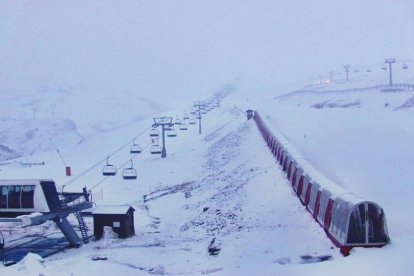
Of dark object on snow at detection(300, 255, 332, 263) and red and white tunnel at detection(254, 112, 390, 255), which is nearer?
red and white tunnel at detection(254, 112, 390, 255)

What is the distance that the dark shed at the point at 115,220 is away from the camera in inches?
1232

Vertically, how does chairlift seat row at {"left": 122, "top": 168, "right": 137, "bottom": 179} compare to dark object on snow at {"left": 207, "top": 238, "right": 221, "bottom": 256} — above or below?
above

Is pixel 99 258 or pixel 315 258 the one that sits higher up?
pixel 315 258

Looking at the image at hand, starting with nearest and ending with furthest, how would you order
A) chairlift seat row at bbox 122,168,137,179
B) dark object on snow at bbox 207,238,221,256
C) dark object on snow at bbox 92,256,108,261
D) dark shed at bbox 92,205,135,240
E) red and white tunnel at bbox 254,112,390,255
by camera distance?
red and white tunnel at bbox 254,112,390,255 < dark object on snow at bbox 207,238,221,256 < dark object on snow at bbox 92,256,108,261 < dark shed at bbox 92,205,135,240 < chairlift seat row at bbox 122,168,137,179

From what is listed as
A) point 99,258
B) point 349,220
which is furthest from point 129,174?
point 349,220

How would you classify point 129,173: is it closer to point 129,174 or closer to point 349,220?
point 129,174

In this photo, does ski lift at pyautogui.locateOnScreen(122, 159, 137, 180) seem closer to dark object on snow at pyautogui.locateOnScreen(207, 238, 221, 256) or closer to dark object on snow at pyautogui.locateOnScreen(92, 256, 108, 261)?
dark object on snow at pyautogui.locateOnScreen(92, 256, 108, 261)

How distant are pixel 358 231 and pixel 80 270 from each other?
10.7 metres

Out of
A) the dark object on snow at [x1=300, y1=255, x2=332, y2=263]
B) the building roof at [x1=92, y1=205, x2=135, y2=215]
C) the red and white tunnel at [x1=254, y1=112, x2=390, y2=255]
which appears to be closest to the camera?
the red and white tunnel at [x1=254, y1=112, x2=390, y2=255]

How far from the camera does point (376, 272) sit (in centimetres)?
1484

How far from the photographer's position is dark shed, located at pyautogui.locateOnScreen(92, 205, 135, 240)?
31.3 meters

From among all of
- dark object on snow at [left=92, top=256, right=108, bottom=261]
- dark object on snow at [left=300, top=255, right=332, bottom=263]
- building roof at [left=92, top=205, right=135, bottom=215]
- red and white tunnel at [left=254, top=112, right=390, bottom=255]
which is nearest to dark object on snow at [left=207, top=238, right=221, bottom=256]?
red and white tunnel at [left=254, top=112, right=390, bottom=255]

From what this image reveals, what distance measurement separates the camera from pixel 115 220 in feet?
104

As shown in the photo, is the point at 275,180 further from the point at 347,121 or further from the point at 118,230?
the point at 347,121
